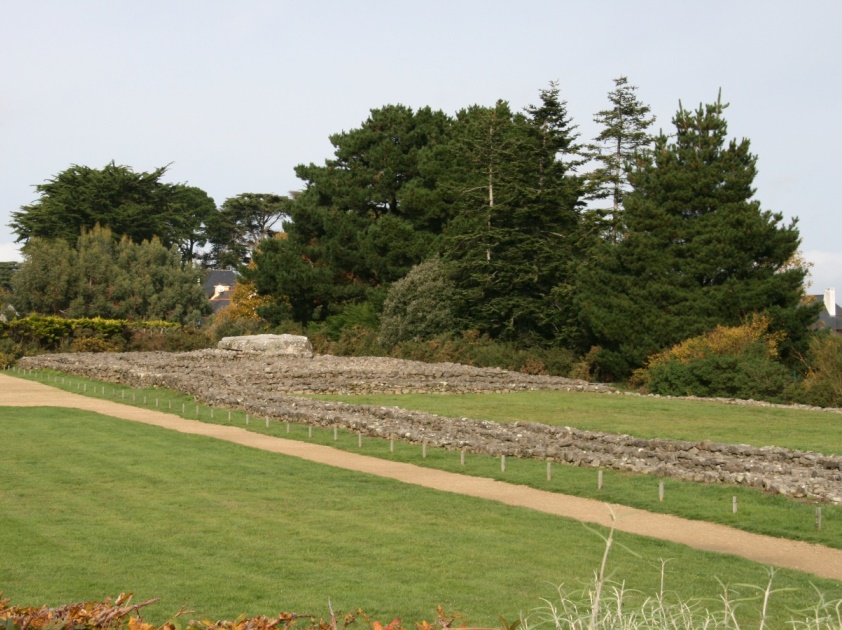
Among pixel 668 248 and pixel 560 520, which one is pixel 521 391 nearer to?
pixel 668 248

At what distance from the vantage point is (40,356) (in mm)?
41688

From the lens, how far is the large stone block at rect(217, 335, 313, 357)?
41906mm

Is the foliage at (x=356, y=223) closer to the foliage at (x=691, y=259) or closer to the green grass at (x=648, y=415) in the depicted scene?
the foliage at (x=691, y=259)

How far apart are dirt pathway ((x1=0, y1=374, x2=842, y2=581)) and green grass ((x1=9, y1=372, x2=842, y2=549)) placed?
246 mm

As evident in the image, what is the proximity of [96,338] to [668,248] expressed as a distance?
25.6 m

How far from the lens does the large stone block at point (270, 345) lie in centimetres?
4191

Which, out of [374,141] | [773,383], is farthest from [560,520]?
[374,141]

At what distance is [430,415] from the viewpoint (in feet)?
75.8

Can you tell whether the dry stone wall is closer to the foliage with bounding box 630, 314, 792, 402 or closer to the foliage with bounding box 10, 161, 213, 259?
the foliage with bounding box 630, 314, 792, 402

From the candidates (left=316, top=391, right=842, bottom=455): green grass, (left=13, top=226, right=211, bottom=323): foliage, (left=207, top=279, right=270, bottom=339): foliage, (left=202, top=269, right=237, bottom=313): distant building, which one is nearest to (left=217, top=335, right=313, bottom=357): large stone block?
(left=316, top=391, right=842, bottom=455): green grass

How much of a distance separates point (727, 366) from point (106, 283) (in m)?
37.9

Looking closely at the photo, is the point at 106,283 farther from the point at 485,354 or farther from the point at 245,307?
the point at 485,354

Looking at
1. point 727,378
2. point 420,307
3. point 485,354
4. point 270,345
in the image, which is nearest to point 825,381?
point 727,378

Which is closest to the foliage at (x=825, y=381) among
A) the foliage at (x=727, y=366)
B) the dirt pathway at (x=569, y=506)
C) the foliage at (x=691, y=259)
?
the foliage at (x=727, y=366)
